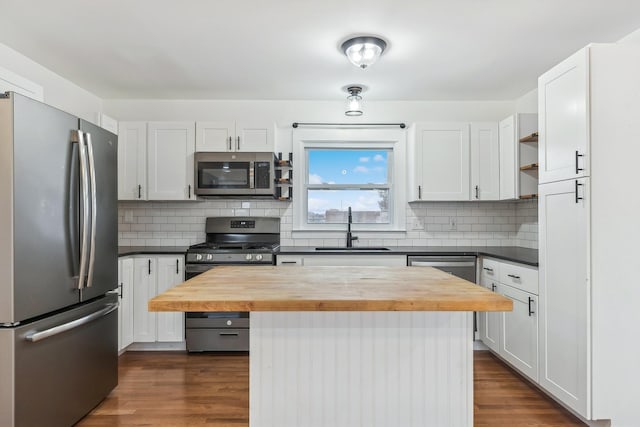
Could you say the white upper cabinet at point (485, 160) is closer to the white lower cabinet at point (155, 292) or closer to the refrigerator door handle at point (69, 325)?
the white lower cabinet at point (155, 292)

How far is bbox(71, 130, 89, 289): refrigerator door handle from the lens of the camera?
6.94ft

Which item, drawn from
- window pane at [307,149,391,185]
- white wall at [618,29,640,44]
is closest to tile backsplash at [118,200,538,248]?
window pane at [307,149,391,185]

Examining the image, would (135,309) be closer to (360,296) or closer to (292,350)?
(292,350)

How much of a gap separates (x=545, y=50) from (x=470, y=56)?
0.52 metres

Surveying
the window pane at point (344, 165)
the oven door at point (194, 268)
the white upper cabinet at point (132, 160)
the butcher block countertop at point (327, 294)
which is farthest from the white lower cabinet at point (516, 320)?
the white upper cabinet at point (132, 160)

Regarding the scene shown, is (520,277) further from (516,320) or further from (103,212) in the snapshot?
(103,212)

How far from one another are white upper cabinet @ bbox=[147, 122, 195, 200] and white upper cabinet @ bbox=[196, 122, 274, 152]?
0.11 m

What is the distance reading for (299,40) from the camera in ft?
8.71

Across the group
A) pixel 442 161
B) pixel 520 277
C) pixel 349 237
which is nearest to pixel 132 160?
pixel 349 237

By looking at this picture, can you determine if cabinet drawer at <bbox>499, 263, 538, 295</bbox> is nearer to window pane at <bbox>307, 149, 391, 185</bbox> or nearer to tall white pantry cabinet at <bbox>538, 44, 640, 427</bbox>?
tall white pantry cabinet at <bbox>538, 44, 640, 427</bbox>

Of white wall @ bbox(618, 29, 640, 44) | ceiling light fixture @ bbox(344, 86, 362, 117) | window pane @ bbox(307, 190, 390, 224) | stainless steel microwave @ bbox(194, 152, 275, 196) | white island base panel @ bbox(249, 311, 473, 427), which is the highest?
white wall @ bbox(618, 29, 640, 44)

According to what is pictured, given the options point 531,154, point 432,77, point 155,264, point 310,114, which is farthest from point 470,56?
point 155,264

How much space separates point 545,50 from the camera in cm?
282

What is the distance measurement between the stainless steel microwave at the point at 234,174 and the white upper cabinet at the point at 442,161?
144 cm
